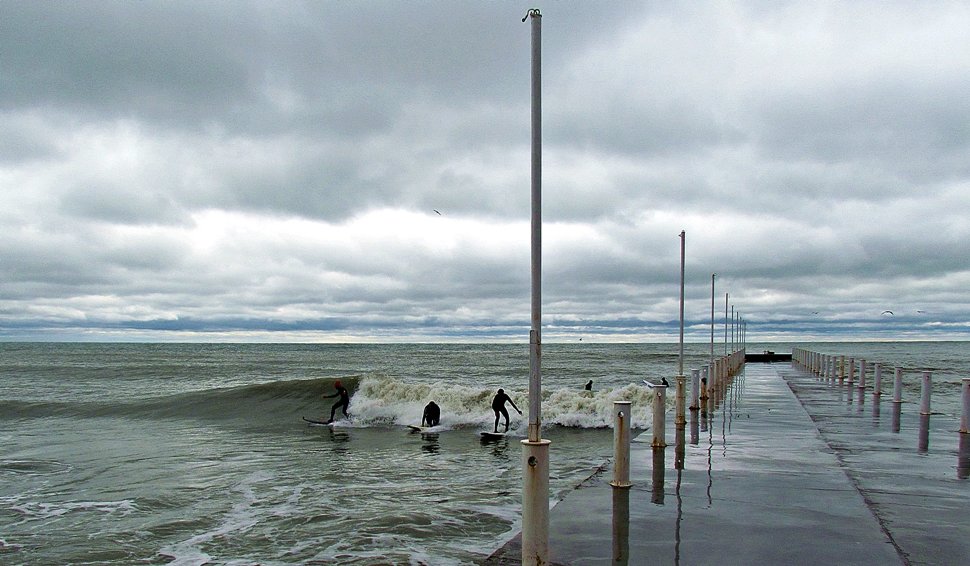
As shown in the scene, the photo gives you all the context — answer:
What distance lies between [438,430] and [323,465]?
7718 mm

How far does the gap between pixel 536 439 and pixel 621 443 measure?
3.70 meters

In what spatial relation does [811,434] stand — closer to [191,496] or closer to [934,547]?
[934,547]

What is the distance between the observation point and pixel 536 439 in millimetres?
5359

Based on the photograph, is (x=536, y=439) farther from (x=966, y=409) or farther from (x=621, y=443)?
(x=966, y=409)

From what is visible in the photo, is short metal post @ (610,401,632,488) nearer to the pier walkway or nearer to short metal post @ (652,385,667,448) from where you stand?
the pier walkway

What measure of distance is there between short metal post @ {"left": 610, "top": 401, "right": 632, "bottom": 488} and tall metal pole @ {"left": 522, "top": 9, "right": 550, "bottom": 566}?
326 centimetres

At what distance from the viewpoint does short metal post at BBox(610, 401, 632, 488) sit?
8.52 metres

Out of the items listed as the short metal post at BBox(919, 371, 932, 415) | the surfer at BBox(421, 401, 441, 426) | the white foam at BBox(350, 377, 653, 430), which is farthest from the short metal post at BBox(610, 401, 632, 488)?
the surfer at BBox(421, 401, 441, 426)

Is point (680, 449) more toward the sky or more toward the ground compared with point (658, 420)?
more toward the ground

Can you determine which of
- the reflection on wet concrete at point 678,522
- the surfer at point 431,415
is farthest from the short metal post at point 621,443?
the surfer at point 431,415

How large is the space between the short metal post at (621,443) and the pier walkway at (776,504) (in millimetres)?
190

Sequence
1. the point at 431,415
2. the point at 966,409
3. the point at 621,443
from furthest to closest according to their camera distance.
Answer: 1. the point at 431,415
2. the point at 966,409
3. the point at 621,443

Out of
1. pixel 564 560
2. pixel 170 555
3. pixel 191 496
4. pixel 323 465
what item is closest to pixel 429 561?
pixel 564 560

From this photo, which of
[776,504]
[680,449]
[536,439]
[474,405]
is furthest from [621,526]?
[474,405]
